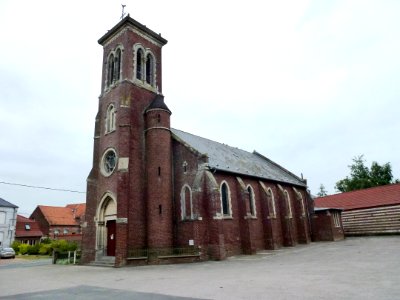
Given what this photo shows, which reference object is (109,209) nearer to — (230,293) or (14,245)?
(230,293)

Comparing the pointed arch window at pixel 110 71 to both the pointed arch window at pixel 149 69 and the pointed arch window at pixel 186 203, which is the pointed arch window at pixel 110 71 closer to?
the pointed arch window at pixel 149 69

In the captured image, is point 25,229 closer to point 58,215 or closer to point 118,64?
point 58,215

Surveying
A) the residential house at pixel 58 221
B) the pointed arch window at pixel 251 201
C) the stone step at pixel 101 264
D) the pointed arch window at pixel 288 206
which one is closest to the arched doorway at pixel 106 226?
the stone step at pixel 101 264

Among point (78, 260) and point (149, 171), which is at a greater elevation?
point (149, 171)

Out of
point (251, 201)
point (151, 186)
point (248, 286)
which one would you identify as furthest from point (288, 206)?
point (248, 286)

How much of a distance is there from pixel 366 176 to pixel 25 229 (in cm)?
6309

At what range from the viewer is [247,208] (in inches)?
978

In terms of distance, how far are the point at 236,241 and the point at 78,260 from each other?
12.5 m

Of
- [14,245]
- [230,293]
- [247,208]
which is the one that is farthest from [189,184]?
[14,245]

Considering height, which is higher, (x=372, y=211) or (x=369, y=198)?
(x=369, y=198)

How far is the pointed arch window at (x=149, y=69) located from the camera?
1089 inches

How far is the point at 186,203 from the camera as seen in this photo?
23422 mm

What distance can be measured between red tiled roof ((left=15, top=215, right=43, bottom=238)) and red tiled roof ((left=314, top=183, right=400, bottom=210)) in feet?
163

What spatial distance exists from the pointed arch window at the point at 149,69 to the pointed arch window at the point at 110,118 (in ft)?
13.6
